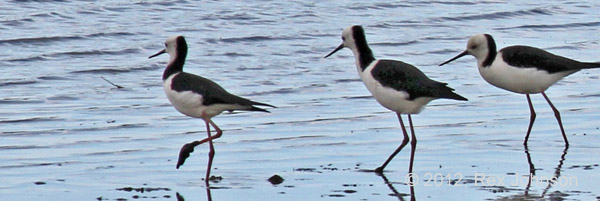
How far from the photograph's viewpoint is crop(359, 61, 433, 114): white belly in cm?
920

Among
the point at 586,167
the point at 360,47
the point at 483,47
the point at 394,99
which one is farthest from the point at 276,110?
the point at 586,167

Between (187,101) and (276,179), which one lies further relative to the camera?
(187,101)

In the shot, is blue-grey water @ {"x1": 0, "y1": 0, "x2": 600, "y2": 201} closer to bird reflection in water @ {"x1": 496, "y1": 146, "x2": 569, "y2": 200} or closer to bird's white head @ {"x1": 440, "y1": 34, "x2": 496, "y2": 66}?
bird reflection in water @ {"x1": 496, "y1": 146, "x2": 569, "y2": 200}

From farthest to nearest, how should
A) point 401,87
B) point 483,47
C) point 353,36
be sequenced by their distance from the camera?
point 483,47, point 353,36, point 401,87

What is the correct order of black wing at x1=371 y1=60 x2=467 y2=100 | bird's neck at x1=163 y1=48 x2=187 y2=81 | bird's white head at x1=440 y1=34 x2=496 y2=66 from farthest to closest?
1. bird's white head at x1=440 y1=34 x2=496 y2=66
2. bird's neck at x1=163 y1=48 x2=187 y2=81
3. black wing at x1=371 y1=60 x2=467 y2=100

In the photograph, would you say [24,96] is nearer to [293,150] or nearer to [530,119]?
[293,150]

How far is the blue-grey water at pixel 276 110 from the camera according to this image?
866cm

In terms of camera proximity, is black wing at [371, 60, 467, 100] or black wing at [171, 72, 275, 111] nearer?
black wing at [171, 72, 275, 111]

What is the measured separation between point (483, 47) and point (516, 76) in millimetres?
339

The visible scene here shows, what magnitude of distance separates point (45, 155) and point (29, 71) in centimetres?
562

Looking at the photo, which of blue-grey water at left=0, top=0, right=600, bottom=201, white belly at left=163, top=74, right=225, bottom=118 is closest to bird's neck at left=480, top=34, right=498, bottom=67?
blue-grey water at left=0, top=0, right=600, bottom=201

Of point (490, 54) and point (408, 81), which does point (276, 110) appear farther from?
point (408, 81)

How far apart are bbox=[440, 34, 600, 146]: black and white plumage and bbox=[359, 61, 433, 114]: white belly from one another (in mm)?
1150

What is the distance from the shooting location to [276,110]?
12203 mm
